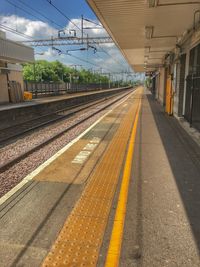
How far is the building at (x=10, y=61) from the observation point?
926 inches

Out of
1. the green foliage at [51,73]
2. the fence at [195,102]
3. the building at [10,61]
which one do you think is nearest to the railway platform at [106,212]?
the fence at [195,102]

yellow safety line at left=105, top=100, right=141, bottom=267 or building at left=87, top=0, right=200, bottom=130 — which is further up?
building at left=87, top=0, right=200, bottom=130

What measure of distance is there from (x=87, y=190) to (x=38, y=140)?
18.7 ft

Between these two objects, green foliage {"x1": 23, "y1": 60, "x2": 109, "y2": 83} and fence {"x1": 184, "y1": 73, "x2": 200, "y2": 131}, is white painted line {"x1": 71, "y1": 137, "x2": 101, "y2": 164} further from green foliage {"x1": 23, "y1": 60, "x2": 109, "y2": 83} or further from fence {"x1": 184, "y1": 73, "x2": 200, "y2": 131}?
green foliage {"x1": 23, "y1": 60, "x2": 109, "y2": 83}

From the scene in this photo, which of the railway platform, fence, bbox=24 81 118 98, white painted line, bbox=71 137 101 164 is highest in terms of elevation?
fence, bbox=24 81 118 98

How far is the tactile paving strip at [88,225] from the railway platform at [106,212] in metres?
0.01

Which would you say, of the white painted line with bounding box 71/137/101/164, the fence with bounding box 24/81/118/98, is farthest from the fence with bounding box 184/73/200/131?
the fence with bounding box 24/81/118/98

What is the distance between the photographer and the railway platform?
10.3 feet

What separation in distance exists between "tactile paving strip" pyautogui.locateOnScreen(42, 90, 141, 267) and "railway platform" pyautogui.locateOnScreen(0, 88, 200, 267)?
0.5 inches

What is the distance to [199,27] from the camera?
9.85 m

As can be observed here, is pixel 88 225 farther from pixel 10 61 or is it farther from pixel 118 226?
pixel 10 61

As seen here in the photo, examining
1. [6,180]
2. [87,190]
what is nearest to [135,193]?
[87,190]

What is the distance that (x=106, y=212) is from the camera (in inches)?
164

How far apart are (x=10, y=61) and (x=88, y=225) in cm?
2553
